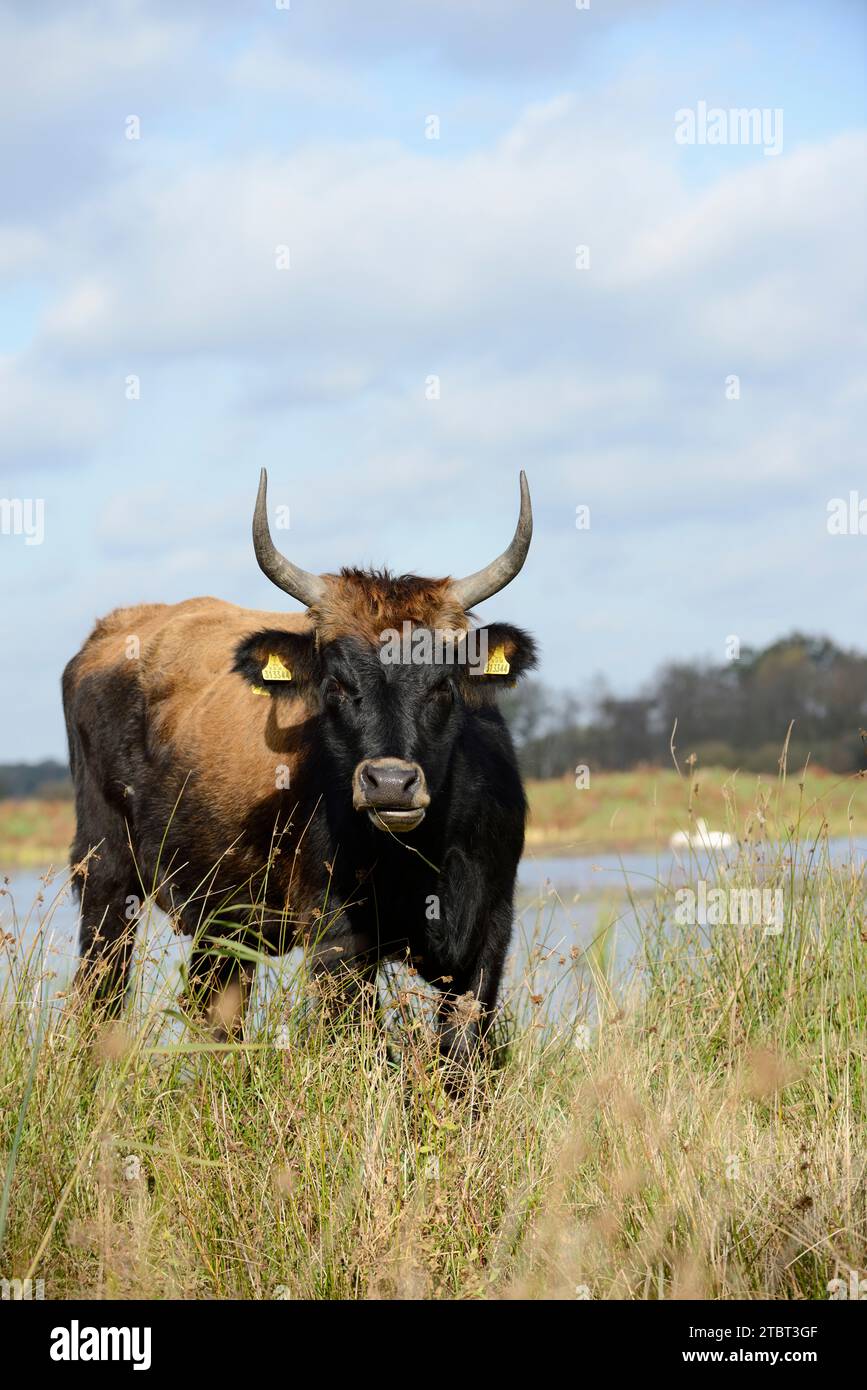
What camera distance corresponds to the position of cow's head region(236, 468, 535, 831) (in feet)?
19.1

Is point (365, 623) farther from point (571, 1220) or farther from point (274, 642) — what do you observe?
point (571, 1220)

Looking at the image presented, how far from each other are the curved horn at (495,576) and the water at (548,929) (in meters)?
1.42

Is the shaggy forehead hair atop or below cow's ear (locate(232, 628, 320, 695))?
atop

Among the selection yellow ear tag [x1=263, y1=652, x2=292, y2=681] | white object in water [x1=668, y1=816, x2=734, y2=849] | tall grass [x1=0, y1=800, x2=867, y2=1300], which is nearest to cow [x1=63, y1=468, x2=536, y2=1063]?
yellow ear tag [x1=263, y1=652, x2=292, y2=681]

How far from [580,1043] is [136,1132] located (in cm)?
186

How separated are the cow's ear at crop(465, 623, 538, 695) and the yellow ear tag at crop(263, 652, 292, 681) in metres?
0.93

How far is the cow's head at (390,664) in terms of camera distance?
582 centimetres

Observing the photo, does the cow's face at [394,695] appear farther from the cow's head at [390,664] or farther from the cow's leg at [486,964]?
the cow's leg at [486,964]

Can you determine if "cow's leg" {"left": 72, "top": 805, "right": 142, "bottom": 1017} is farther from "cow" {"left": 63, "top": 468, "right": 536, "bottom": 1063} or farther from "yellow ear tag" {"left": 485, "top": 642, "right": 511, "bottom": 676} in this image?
"yellow ear tag" {"left": 485, "top": 642, "right": 511, "bottom": 676}
